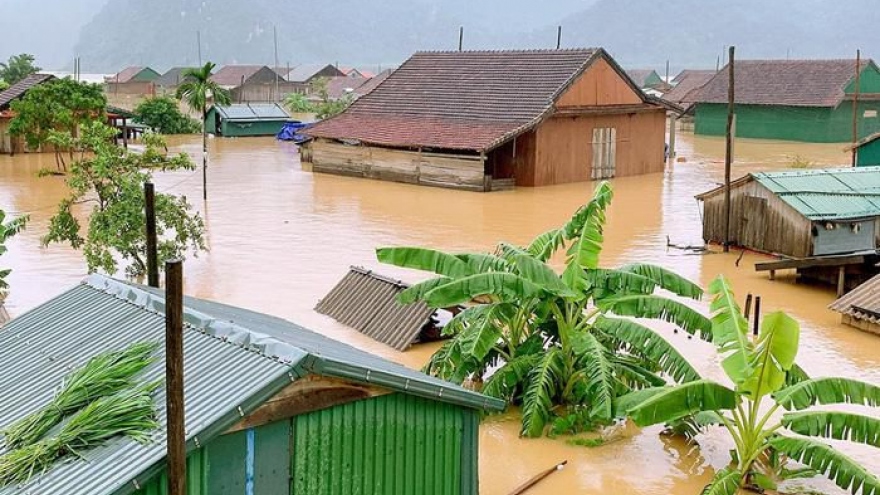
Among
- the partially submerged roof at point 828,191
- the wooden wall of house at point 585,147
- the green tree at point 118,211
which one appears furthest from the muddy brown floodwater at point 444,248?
the partially submerged roof at point 828,191

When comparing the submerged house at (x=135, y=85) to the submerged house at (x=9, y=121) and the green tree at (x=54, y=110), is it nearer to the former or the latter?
the submerged house at (x=9, y=121)

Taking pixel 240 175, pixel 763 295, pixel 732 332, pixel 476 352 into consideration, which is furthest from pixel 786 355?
pixel 240 175

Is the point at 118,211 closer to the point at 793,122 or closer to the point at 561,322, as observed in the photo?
the point at 561,322

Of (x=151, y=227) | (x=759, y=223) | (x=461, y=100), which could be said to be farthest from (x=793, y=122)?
(x=151, y=227)

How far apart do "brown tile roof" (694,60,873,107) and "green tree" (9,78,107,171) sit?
3396 cm

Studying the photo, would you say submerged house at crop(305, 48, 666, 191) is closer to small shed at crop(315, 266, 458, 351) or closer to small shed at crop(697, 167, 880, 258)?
small shed at crop(697, 167, 880, 258)

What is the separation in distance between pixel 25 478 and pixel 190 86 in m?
25.9

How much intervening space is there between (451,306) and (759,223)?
1032 cm

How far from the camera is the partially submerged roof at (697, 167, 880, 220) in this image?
2123 cm

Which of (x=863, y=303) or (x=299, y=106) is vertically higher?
(x=299, y=106)

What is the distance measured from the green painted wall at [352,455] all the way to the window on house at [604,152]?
2889 centimetres

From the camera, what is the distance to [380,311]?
56.1 ft

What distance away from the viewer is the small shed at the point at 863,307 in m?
16.9

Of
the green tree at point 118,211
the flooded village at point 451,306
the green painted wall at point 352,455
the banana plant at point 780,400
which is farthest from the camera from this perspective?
the green tree at point 118,211
